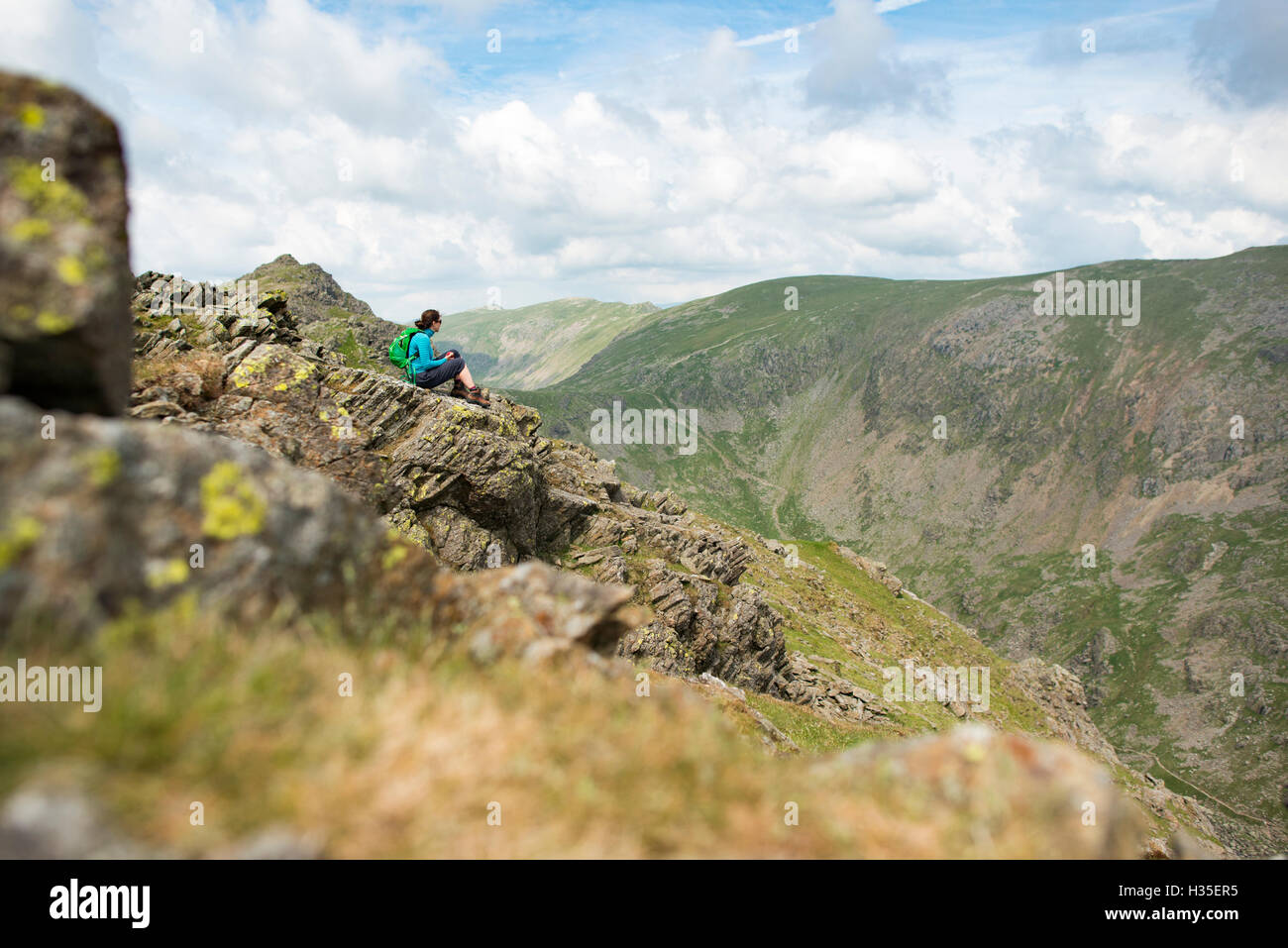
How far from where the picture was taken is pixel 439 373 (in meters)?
27.4

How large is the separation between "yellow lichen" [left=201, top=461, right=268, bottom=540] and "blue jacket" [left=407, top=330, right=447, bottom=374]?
20863 millimetres

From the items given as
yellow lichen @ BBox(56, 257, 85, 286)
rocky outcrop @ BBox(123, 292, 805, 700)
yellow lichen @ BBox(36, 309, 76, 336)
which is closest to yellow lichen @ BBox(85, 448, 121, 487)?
yellow lichen @ BBox(36, 309, 76, 336)

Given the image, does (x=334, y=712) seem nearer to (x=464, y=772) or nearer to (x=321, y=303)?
(x=464, y=772)

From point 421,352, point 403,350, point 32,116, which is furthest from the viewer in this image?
point 403,350

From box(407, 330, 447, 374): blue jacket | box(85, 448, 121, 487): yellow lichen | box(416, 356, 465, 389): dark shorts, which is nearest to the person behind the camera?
box(85, 448, 121, 487): yellow lichen

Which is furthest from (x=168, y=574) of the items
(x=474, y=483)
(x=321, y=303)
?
(x=321, y=303)

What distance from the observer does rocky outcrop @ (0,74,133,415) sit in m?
5.90

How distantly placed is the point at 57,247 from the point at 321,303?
16766 cm

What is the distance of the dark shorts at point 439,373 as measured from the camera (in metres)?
27.0

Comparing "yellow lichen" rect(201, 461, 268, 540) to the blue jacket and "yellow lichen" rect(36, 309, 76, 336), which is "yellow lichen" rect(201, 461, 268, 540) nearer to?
"yellow lichen" rect(36, 309, 76, 336)
